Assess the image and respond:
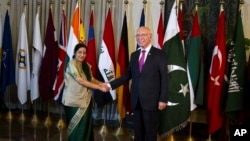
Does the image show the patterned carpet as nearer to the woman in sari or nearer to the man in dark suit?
the woman in sari

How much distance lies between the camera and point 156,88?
119 inches

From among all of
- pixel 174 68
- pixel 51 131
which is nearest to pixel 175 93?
pixel 174 68

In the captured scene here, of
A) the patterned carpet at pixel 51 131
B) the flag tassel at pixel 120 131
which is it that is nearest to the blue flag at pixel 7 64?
the patterned carpet at pixel 51 131

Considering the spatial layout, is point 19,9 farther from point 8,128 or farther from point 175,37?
point 175,37

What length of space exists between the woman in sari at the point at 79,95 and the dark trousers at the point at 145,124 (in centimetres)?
46

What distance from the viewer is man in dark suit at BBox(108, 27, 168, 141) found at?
299 cm

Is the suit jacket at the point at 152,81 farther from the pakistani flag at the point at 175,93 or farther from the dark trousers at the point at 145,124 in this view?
the pakistani flag at the point at 175,93

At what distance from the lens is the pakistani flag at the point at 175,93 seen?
3992mm

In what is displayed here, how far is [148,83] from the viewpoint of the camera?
3002 mm

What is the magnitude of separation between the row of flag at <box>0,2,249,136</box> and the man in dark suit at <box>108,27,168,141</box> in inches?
37.8

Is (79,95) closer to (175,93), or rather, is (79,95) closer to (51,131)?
(175,93)

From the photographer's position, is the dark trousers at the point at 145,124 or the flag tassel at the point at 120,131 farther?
the flag tassel at the point at 120,131

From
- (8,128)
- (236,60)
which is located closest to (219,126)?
(236,60)

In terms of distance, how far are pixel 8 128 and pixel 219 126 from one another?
9.76ft
